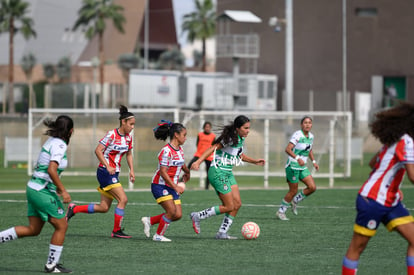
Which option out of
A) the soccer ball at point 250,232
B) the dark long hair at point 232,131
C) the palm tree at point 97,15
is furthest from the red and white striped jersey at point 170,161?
the palm tree at point 97,15

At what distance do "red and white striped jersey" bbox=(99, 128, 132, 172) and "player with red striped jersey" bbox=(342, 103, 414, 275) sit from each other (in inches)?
227

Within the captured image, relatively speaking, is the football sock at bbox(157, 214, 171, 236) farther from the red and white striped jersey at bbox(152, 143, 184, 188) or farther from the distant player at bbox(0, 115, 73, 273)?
the distant player at bbox(0, 115, 73, 273)

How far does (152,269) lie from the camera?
32.3ft

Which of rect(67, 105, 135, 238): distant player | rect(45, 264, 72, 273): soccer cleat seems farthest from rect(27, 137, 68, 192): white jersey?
rect(67, 105, 135, 238): distant player

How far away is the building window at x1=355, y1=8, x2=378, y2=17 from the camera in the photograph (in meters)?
58.5

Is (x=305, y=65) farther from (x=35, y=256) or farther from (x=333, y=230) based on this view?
(x=35, y=256)

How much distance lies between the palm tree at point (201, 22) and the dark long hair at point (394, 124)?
74.9 m

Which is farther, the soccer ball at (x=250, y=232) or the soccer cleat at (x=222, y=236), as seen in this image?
the soccer cleat at (x=222, y=236)

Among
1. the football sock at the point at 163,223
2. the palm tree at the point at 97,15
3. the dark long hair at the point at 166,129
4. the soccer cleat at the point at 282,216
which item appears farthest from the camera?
the palm tree at the point at 97,15

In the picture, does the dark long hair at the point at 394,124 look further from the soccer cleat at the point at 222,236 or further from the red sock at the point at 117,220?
the red sock at the point at 117,220

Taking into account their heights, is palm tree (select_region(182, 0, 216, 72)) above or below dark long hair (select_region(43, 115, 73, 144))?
above

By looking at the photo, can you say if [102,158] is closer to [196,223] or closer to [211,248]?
[196,223]

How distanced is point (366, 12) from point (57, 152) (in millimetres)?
51894

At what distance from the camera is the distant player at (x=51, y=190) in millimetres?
9141
